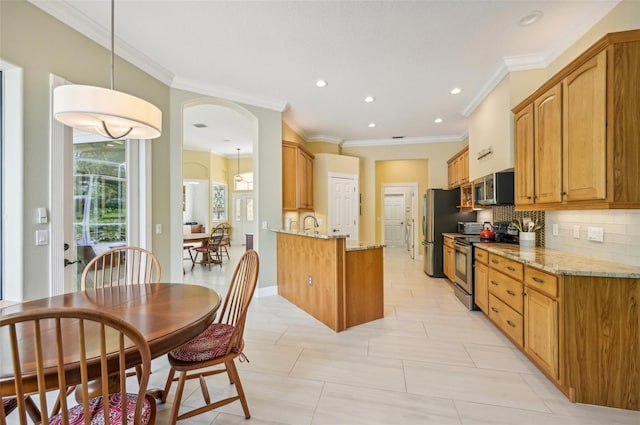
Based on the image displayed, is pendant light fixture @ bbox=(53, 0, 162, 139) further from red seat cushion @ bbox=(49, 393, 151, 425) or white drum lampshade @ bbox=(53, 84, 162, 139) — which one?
red seat cushion @ bbox=(49, 393, 151, 425)

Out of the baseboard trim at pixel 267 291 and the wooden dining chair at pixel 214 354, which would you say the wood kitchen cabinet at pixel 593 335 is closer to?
the wooden dining chair at pixel 214 354

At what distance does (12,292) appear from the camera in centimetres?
208

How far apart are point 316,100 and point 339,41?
153 cm

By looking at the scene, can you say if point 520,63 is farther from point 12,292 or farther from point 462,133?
point 12,292

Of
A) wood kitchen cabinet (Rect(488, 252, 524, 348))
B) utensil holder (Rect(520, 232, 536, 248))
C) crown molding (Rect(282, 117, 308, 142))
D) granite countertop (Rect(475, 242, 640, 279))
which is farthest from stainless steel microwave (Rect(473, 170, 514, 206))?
crown molding (Rect(282, 117, 308, 142))

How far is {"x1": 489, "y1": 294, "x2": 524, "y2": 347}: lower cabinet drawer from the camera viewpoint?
2.40 m

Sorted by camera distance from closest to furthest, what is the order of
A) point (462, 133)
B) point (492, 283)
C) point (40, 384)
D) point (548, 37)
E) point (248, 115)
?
point (40, 384) < point (548, 37) < point (492, 283) < point (248, 115) < point (462, 133)

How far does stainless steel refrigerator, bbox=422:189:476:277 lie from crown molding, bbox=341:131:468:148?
160cm

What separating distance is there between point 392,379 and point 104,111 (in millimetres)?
2566

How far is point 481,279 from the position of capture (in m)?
3.27

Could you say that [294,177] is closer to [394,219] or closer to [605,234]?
[605,234]

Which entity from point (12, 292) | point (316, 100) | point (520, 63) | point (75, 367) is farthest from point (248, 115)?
point (75, 367)

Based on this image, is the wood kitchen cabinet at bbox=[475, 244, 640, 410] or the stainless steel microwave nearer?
the wood kitchen cabinet at bbox=[475, 244, 640, 410]

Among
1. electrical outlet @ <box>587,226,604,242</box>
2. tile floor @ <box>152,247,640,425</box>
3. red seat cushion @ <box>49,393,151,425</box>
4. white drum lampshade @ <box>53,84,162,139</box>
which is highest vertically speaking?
white drum lampshade @ <box>53,84,162,139</box>
